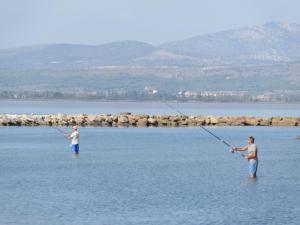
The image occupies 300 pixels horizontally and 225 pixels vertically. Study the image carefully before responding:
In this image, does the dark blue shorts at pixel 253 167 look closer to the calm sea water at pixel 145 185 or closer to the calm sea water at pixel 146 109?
the calm sea water at pixel 145 185

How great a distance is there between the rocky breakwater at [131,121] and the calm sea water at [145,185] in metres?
20.1

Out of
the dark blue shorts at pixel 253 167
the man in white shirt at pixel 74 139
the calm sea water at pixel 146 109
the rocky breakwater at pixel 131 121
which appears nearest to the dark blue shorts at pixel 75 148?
the man in white shirt at pixel 74 139

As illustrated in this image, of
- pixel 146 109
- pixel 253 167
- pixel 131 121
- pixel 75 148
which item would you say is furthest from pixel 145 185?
pixel 146 109

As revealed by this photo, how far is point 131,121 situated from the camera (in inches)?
2827

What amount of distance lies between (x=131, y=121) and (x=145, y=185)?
1716 inches

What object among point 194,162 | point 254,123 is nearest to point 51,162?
point 194,162

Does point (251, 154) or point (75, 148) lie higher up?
point (251, 154)

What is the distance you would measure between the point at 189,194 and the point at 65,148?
1971 centimetres

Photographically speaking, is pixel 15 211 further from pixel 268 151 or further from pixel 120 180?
pixel 268 151

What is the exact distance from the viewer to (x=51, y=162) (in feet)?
120

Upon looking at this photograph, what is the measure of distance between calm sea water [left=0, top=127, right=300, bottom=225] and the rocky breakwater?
20080 mm

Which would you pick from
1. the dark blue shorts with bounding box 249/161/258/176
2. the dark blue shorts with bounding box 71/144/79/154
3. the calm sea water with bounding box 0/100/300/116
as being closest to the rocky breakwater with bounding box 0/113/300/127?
the dark blue shorts with bounding box 71/144/79/154

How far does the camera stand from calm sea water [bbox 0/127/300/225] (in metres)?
22.6

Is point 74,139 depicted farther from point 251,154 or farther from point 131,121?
point 131,121
